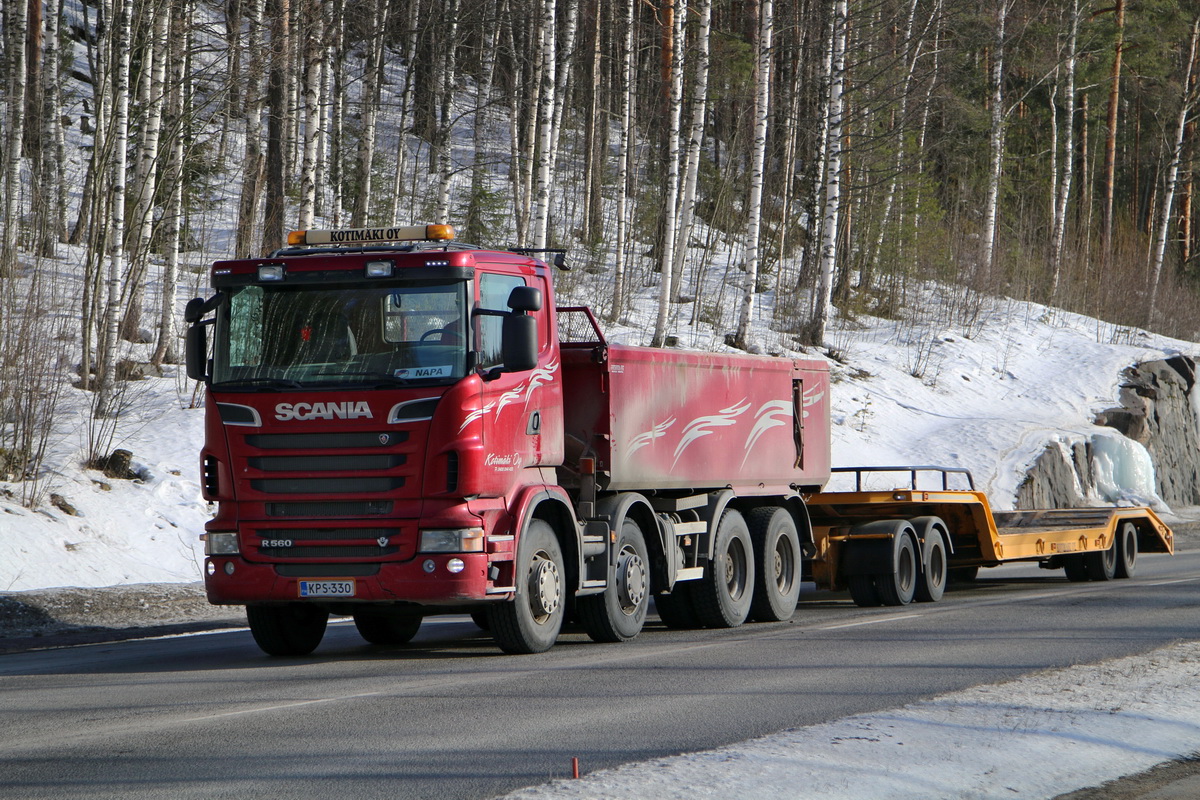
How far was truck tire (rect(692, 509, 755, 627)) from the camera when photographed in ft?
40.0

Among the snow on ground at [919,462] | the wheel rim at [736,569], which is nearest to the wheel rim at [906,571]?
the wheel rim at [736,569]

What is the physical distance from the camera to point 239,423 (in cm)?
938

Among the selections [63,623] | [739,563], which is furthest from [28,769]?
[739,563]

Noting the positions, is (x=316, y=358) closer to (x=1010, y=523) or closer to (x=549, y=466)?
(x=549, y=466)

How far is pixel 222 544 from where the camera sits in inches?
374

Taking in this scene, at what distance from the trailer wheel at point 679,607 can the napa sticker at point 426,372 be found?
4.06m

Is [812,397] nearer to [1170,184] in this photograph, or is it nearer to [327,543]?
[327,543]

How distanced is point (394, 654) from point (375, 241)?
347cm

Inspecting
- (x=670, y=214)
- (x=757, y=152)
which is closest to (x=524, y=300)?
(x=670, y=214)

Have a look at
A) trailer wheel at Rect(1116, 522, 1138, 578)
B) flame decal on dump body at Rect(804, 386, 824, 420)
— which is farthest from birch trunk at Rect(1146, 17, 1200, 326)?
flame decal on dump body at Rect(804, 386, 824, 420)

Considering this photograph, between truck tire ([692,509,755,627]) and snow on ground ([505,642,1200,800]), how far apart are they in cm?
426

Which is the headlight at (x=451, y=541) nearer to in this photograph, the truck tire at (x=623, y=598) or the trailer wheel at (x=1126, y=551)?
the truck tire at (x=623, y=598)

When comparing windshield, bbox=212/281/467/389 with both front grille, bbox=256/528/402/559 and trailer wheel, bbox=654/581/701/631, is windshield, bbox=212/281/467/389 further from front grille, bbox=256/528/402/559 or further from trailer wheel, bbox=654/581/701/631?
trailer wheel, bbox=654/581/701/631

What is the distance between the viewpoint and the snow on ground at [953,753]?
5523mm
